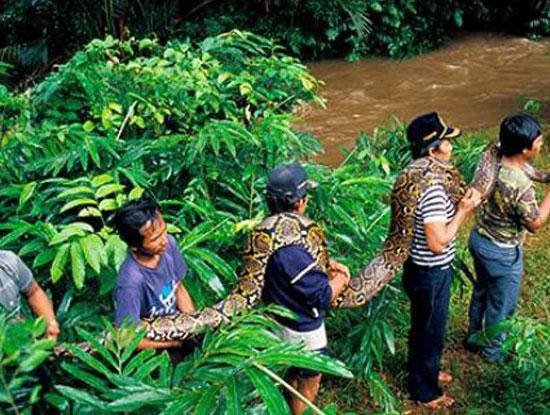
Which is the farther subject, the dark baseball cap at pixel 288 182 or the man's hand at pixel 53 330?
the dark baseball cap at pixel 288 182

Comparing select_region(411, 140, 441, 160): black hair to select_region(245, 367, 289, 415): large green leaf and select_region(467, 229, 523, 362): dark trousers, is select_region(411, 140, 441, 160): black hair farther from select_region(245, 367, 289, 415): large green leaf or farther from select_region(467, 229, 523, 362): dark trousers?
select_region(245, 367, 289, 415): large green leaf

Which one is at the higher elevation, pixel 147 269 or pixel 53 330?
pixel 147 269

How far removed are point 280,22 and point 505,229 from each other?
9.75m

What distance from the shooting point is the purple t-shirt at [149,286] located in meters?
3.06

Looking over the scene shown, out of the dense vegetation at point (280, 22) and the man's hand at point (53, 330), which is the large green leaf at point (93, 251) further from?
the dense vegetation at point (280, 22)

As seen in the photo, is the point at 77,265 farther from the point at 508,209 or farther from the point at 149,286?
the point at 508,209

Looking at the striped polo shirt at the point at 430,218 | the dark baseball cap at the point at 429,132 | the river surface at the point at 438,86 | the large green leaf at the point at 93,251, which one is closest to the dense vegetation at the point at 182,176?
the large green leaf at the point at 93,251

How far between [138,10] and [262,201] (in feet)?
26.3

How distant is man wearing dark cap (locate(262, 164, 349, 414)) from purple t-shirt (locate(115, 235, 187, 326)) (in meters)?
0.43

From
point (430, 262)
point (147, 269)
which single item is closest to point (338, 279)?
point (430, 262)

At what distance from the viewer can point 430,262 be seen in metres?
3.79

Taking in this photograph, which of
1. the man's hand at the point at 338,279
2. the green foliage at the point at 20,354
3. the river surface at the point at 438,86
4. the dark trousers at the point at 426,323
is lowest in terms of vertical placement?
the river surface at the point at 438,86

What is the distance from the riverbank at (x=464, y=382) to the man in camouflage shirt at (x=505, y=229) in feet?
0.42

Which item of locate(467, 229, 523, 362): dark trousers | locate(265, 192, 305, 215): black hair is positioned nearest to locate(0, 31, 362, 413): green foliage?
locate(265, 192, 305, 215): black hair
